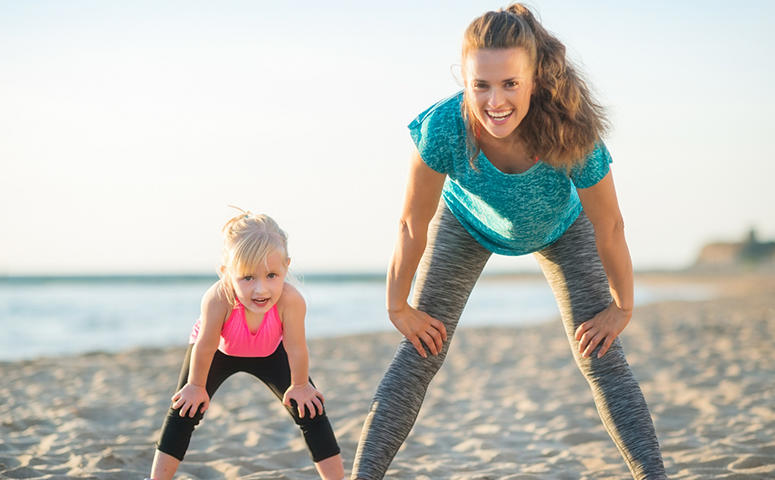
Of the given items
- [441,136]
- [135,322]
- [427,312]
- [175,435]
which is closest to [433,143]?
[441,136]

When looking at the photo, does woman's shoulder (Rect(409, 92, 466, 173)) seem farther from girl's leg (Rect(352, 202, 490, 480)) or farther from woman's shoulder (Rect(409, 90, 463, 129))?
girl's leg (Rect(352, 202, 490, 480))

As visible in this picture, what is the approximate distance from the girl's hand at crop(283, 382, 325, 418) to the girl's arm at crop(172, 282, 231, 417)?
0.30 meters

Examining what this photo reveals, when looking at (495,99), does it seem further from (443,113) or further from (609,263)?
(609,263)

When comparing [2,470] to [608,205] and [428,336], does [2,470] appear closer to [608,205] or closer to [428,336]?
[428,336]

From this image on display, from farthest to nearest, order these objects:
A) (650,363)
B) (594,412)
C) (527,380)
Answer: (650,363) < (527,380) < (594,412)

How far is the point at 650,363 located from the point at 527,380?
1419 millimetres

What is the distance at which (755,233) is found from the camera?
179 feet

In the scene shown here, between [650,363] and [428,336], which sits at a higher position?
[428,336]

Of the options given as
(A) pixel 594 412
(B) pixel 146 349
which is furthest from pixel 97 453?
(B) pixel 146 349

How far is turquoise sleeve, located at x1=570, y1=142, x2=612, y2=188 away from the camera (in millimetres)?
2322

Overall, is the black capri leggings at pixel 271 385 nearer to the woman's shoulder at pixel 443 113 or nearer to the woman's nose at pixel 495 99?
the woman's shoulder at pixel 443 113

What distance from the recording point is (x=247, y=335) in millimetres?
2648

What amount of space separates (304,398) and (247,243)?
618mm

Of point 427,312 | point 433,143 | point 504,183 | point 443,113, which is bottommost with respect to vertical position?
point 427,312
